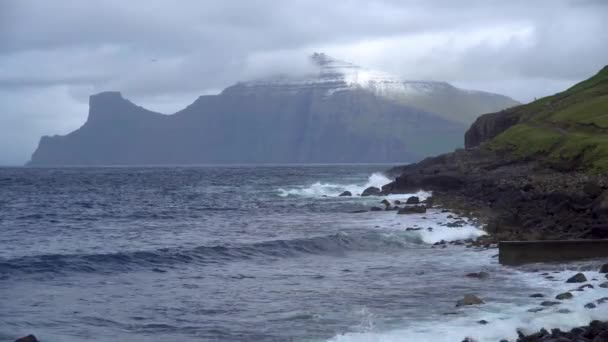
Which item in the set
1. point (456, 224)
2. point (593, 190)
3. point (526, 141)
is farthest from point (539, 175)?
point (593, 190)

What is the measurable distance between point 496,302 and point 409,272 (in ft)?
21.2

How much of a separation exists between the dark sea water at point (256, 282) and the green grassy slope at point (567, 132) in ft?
29.5

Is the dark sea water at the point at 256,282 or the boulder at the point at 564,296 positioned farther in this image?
the boulder at the point at 564,296

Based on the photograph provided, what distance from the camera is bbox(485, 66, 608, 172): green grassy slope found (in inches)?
1837

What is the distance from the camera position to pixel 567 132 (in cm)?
5684

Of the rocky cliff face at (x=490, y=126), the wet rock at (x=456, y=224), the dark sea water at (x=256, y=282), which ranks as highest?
the rocky cliff face at (x=490, y=126)

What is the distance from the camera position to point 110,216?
53438 millimetres

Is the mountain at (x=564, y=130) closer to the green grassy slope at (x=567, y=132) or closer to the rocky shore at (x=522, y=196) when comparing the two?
A: the green grassy slope at (x=567, y=132)

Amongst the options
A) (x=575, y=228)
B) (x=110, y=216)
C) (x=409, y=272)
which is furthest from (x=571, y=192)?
(x=110, y=216)

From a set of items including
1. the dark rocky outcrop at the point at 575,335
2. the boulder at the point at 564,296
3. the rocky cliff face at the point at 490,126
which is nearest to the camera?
the dark rocky outcrop at the point at 575,335

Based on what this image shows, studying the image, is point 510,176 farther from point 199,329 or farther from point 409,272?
point 199,329

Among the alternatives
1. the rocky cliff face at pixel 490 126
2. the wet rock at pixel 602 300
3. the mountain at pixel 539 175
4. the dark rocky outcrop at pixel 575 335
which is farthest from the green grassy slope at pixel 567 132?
the dark rocky outcrop at pixel 575 335

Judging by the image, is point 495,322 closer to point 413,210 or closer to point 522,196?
point 522,196

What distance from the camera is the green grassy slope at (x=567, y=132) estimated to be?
46.7 metres
